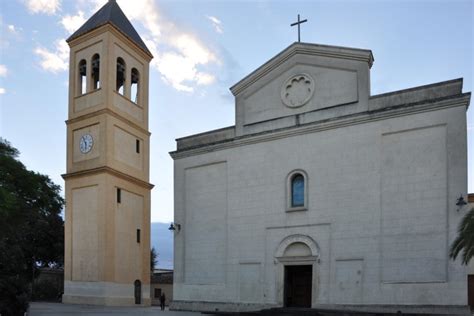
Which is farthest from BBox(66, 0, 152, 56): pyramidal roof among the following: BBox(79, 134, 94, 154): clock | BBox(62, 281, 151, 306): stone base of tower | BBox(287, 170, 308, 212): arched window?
BBox(287, 170, 308, 212): arched window

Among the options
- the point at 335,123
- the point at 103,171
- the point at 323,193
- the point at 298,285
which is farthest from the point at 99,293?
the point at 335,123

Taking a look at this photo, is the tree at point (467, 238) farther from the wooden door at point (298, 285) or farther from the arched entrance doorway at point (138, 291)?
the arched entrance doorway at point (138, 291)

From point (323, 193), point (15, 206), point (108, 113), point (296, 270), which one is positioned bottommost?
point (296, 270)

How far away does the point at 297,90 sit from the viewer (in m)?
22.9

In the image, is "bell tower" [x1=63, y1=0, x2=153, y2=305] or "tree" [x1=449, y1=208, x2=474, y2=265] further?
"bell tower" [x1=63, y1=0, x2=153, y2=305]

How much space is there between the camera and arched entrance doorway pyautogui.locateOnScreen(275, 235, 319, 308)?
840 inches

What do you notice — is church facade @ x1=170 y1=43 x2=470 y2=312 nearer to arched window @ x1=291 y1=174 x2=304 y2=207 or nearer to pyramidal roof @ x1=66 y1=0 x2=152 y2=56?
arched window @ x1=291 y1=174 x2=304 y2=207

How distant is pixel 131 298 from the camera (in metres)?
32.8

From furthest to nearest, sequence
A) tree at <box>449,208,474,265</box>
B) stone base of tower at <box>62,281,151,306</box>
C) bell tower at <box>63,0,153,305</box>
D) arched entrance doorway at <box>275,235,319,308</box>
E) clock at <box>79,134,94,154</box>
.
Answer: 1. clock at <box>79,134,94,154</box>
2. bell tower at <box>63,0,153,305</box>
3. stone base of tower at <box>62,281,151,306</box>
4. arched entrance doorway at <box>275,235,319,308</box>
5. tree at <box>449,208,474,265</box>

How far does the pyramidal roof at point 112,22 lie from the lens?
35094mm

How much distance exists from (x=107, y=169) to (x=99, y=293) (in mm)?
7381

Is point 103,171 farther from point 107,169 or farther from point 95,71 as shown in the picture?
point 95,71

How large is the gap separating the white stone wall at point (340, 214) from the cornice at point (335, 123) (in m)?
0.17

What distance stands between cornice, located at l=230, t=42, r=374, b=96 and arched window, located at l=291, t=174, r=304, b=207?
5133mm
